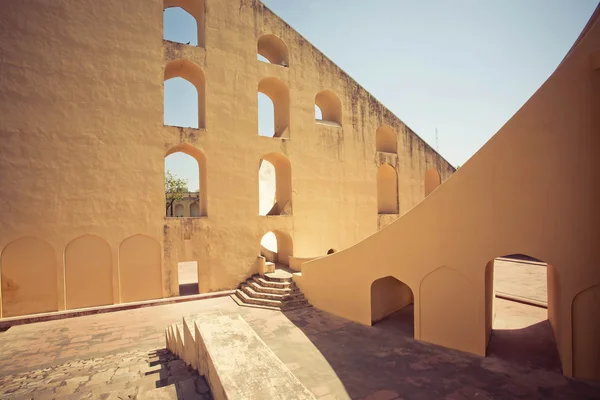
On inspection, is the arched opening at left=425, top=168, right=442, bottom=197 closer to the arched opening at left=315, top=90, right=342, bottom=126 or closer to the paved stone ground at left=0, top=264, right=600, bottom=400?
Answer: the arched opening at left=315, top=90, right=342, bottom=126

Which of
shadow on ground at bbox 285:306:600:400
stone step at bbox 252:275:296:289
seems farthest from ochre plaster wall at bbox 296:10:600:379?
stone step at bbox 252:275:296:289

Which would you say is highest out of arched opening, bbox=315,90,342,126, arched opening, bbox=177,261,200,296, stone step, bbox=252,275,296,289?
arched opening, bbox=315,90,342,126

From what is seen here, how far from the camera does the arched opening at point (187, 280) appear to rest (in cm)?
1267

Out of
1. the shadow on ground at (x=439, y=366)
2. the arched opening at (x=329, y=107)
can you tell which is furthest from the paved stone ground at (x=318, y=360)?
the arched opening at (x=329, y=107)

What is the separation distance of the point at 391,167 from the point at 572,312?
41.2 feet

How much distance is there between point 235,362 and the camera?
414 centimetres

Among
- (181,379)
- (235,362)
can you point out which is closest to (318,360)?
(181,379)

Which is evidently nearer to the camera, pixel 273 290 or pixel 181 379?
pixel 181 379

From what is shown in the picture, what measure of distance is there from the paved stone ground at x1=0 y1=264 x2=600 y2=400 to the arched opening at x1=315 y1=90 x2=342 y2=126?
9668 mm

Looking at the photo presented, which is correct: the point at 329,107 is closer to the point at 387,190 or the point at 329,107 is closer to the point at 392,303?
the point at 387,190

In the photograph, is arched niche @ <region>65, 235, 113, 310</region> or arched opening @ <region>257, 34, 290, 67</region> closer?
arched niche @ <region>65, 235, 113, 310</region>

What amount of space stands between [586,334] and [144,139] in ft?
42.1

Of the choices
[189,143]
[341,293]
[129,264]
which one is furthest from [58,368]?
[189,143]

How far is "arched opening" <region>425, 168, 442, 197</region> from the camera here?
19.2 metres
